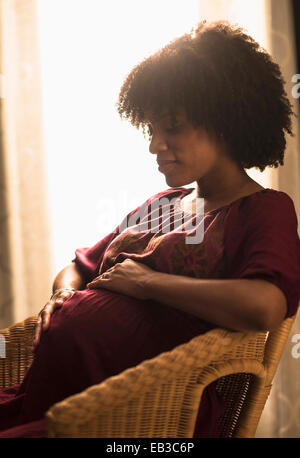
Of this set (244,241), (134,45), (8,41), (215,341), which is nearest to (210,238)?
(244,241)

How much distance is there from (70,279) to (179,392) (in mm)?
504

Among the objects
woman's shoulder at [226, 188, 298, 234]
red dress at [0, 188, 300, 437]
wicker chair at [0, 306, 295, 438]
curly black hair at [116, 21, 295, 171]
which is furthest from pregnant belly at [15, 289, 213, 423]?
curly black hair at [116, 21, 295, 171]

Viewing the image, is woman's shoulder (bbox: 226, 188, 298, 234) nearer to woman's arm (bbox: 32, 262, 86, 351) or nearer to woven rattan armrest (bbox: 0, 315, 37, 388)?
woman's arm (bbox: 32, 262, 86, 351)

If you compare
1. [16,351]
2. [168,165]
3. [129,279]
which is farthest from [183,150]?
[16,351]

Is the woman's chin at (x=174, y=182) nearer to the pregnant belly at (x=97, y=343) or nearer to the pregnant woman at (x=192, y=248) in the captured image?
the pregnant woman at (x=192, y=248)

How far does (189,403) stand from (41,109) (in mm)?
1286

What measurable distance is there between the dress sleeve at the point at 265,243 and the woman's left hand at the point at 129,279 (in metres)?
0.16

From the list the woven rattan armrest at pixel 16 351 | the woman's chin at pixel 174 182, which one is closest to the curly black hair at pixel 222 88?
the woman's chin at pixel 174 182

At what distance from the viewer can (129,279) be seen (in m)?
0.98

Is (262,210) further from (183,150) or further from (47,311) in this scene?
(47,311)

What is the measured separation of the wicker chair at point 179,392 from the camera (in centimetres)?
69

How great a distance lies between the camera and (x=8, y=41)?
68.9 inches
